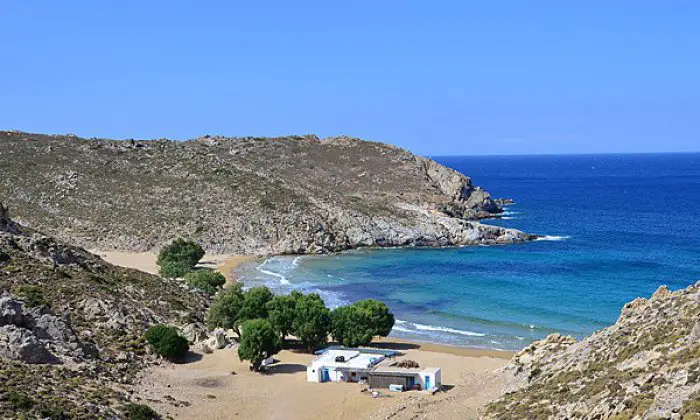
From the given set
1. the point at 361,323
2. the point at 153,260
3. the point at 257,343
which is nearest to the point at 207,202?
the point at 153,260

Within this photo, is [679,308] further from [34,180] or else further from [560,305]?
[34,180]

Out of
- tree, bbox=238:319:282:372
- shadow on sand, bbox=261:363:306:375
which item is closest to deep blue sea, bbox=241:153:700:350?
shadow on sand, bbox=261:363:306:375

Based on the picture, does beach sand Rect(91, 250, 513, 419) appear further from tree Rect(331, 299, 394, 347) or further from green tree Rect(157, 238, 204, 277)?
green tree Rect(157, 238, 204, 277)

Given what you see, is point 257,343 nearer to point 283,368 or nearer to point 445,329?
point 283,368

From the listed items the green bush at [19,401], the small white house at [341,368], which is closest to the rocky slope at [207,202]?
the small white house at [341,368]

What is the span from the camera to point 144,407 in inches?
1362

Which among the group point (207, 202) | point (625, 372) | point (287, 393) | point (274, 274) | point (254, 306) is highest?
point (207, 202)

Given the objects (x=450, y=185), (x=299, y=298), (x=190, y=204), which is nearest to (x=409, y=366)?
(x=299, y=298)

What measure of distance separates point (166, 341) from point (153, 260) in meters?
42.2

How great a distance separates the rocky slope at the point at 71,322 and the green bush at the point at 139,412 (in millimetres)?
518

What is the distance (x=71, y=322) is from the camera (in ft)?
144

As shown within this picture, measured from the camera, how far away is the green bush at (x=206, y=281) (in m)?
65.6

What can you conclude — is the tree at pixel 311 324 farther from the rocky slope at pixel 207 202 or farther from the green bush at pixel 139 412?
the rocky slope at pixel 207 202

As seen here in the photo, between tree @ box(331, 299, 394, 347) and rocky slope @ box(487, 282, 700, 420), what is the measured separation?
1149cm
